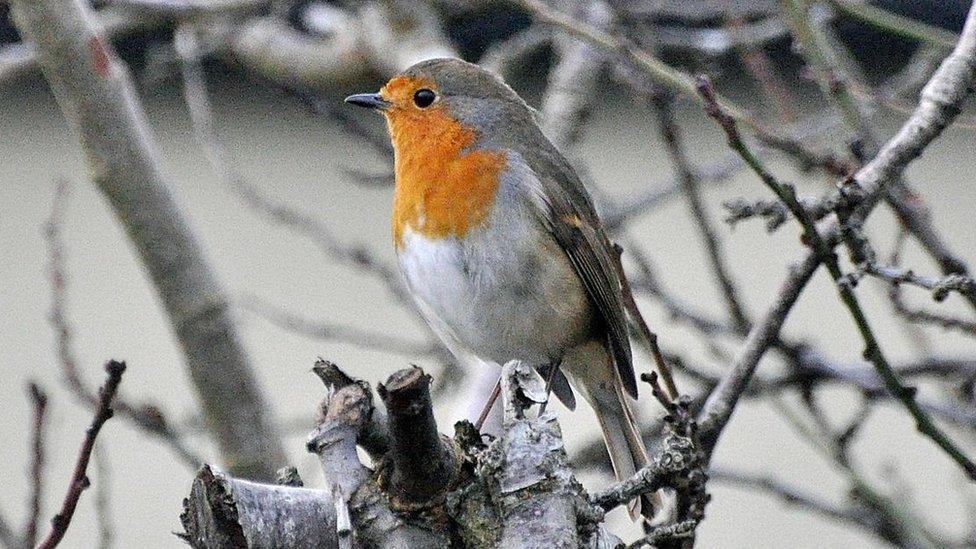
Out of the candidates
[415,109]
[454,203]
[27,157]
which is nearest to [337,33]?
[415,109]

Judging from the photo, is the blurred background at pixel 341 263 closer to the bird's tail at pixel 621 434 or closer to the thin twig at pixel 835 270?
the bird's tail at pixel 621 434

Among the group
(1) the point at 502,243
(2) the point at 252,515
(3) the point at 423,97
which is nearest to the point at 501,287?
(1) the point at 502,243

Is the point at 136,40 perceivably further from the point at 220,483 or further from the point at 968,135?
the point at 220,483

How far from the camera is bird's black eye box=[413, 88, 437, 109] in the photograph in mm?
3557

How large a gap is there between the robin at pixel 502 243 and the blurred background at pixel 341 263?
2.26 meters

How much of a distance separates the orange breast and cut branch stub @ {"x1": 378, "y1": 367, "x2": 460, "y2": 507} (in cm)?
135

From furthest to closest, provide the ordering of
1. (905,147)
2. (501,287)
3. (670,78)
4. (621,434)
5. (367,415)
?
1. (621,434)
2. (501,287)
3. (670,78)
4. (905,147)
5. (367,415)

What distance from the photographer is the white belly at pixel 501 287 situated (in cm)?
321

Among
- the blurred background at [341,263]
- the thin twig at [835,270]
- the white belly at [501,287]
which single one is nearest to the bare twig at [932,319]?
the thin twig at [835,270]

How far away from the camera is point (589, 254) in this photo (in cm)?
337

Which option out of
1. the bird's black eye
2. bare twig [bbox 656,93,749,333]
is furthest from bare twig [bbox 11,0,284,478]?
bare twig [bbox 656,93,749,333]

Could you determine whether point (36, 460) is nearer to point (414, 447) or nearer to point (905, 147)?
point (414, 447)

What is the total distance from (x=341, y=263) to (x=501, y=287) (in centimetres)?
312

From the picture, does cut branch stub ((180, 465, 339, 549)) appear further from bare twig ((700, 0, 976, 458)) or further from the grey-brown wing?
the grey-brown wing
